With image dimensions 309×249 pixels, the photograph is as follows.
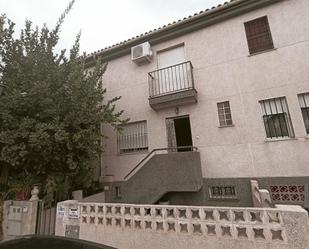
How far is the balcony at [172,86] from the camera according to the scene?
7.67 metres

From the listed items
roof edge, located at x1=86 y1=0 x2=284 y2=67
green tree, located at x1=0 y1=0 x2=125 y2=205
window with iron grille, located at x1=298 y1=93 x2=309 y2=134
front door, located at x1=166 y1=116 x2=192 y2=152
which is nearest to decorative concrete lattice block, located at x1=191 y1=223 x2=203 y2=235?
green tree, located at x1=0 y1=0 x2=125 y2=205

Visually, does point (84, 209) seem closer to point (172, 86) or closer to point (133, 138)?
point (133, 138)

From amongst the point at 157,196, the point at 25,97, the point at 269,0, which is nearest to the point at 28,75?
the point at 25,97

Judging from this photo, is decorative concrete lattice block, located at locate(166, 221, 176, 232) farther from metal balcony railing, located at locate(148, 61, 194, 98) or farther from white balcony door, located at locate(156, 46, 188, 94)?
white balcony door, located at locate(156, 46, 188, 94)

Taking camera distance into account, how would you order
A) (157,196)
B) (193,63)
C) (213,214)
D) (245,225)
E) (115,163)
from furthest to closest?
1. (115,163)
2. (193,63)
3. (157,196)
4. (213,214)
5. (245,225)

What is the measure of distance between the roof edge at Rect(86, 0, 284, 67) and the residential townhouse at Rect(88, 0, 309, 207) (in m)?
0.04

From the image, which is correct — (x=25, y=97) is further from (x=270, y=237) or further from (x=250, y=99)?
(x=250, y=99)

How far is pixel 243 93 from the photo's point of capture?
7.12 m

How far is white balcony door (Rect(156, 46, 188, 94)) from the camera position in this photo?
27.1 feet

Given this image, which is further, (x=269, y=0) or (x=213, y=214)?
(x=269, y=0)

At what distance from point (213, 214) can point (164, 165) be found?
3.15 meters

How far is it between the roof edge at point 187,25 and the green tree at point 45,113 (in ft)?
6.75

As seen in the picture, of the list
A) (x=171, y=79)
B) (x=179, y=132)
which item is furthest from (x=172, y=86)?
(x=179, y=132)

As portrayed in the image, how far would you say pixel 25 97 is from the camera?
5930mm
